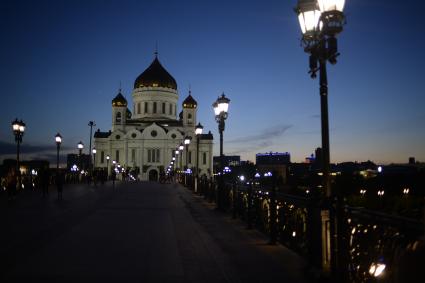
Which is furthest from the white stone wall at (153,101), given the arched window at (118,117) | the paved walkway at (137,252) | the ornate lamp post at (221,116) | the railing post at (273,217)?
the railing post at (273,217)

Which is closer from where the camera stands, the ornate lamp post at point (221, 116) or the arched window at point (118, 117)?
the ornate lamp post at point (221, 116)

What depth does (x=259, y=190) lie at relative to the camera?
11.7 metres

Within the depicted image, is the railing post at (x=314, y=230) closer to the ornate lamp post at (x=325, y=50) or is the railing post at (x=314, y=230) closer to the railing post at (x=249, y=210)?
the ornate lamp post at (x=325, y=50)

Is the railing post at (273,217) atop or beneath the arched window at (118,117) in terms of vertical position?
beneath

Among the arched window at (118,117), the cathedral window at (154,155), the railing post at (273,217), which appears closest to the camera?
the railing post at (273,217)

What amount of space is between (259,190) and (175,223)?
3.06 m

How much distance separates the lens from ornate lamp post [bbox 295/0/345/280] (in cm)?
609

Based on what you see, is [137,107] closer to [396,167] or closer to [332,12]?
[396,167]

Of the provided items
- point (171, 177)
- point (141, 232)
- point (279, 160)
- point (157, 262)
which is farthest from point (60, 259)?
point (279, 160)

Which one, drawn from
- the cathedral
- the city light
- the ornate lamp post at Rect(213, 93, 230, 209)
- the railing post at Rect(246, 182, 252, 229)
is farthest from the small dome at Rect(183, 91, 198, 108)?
the city light

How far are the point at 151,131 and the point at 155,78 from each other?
38.1ft

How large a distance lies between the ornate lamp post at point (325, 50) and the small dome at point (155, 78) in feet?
305

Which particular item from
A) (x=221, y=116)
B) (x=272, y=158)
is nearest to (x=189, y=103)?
(x=272, y=158)

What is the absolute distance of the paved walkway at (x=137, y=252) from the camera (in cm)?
679
